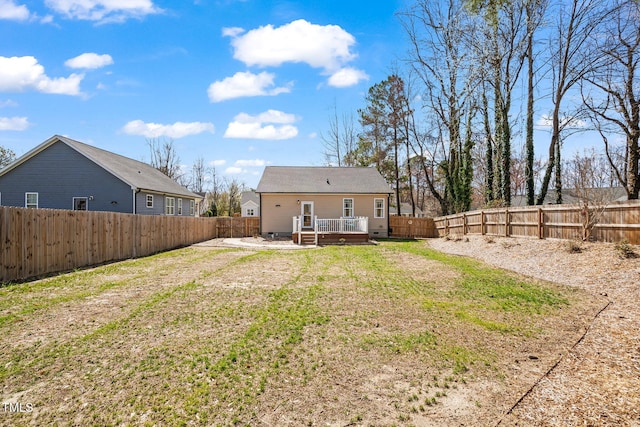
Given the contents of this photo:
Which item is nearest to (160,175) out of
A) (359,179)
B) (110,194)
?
(110,194)

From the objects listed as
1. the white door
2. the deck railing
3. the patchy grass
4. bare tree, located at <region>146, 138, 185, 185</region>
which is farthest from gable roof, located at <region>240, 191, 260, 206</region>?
the patchy grass

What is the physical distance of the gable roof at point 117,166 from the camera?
1888cm

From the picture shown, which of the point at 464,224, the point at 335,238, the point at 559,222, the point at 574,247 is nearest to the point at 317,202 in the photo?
the point at 335,238

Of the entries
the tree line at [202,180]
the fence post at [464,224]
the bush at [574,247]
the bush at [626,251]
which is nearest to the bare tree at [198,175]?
the tree line at [202,180]

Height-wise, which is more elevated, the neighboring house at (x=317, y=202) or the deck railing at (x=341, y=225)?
the neighboring house at (x=317, y=202)

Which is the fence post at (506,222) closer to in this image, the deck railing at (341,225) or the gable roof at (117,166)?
the deck railing at (341,225)

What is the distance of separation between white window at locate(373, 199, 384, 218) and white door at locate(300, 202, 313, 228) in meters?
4.28

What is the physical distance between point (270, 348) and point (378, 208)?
63.1ft

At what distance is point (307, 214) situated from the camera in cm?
2183

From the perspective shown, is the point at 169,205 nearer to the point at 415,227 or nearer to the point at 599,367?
the point at 415,227

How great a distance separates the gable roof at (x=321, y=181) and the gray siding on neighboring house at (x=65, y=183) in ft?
27.0

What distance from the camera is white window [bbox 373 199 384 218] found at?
22.5 m

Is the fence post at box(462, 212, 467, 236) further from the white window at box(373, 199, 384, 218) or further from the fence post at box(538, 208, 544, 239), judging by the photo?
the fence post at box(538, 208, 544, 239)

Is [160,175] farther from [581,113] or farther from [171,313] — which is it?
[581,113]
